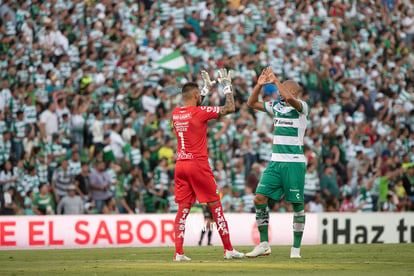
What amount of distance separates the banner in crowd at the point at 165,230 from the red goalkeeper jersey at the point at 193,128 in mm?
6966

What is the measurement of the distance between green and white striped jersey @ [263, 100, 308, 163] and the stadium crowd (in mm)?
7969

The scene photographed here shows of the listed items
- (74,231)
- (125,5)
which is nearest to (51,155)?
(74,231)

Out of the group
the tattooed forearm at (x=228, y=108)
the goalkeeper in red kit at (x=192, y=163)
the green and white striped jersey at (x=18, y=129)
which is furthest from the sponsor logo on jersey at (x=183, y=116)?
the green and white striped jersey at (x=18, y=129)

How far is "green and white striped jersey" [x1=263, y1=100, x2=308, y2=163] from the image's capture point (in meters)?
11.6

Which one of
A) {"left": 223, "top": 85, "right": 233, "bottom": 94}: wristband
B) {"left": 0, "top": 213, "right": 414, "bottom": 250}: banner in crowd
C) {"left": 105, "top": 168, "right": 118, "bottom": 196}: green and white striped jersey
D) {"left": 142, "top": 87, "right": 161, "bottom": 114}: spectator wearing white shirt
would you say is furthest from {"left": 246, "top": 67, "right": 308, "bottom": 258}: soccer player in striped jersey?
{"left": 142, "top": 87, "right": 161, "bottom": 114}: spectator wearing white shirt

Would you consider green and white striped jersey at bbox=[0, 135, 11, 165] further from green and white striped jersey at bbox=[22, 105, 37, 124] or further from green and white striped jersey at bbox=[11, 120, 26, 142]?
green and white striped jersey at bbox=[22, 105, 37, 124]

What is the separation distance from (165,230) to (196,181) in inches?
281

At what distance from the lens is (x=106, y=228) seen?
17.5 meters

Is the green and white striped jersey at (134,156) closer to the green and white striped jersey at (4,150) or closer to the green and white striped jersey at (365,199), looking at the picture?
the green and white striped jersey at (4,150)

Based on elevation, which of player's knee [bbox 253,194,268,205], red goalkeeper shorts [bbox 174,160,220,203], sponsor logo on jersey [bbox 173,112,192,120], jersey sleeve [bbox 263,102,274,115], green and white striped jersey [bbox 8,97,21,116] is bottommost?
player's knee [bbox 253,194,268,205]

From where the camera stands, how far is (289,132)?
1159cm

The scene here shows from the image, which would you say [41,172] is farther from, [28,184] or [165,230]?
[165,230]

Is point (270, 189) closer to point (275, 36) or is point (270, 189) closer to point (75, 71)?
point (75, 71)

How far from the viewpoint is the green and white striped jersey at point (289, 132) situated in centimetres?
1158
